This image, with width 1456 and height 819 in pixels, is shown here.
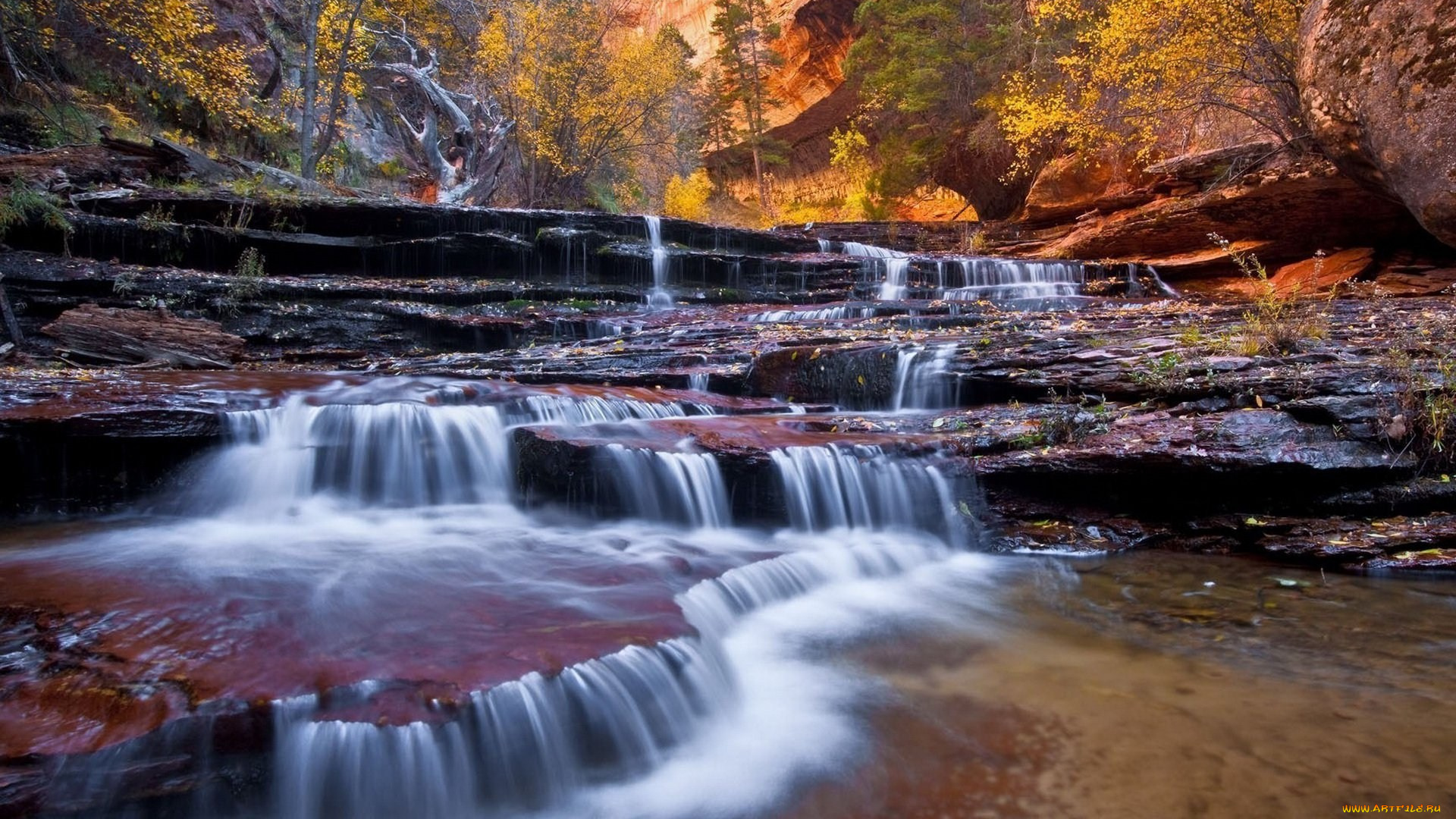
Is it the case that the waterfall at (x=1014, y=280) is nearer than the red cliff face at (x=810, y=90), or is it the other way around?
the waterfall at (x=1014, y=280)

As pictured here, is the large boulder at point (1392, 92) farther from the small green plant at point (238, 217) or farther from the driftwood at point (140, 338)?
the small green plant at point (238, 217)

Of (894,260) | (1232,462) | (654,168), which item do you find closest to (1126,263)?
A: (894,260)

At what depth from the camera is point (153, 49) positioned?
35.1 feet

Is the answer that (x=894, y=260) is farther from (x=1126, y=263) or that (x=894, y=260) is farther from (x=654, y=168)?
(x=654, y=168)

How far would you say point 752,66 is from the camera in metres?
35.3

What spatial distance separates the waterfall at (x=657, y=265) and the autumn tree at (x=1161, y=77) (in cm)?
817

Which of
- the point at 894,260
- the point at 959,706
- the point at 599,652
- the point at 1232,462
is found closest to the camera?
the point at 599,652

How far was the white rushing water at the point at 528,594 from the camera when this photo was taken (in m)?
2.52

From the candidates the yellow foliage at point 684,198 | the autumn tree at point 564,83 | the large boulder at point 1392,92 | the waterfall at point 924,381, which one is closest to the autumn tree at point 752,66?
the yellow foliage at point 684,198

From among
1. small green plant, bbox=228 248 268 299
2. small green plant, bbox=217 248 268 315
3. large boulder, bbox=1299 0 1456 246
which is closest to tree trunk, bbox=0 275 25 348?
small green plant, bbox=217 248 268 315

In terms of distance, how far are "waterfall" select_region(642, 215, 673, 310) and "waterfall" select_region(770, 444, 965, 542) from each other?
797cm

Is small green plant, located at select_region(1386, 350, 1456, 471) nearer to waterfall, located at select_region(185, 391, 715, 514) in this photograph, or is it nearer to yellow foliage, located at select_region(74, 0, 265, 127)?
waterfall, located at select_region(185, 391, 715, 514)

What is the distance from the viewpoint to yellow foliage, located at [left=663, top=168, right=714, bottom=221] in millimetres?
34906

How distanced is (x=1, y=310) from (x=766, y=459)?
878 centimetres
